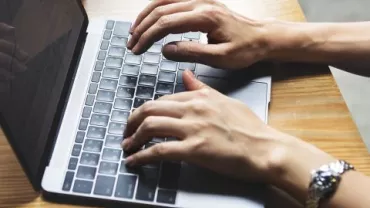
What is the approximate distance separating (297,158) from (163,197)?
0.16m

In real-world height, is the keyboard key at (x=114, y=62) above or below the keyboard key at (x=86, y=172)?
above

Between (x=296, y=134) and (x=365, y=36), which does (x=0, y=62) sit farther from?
(x=365, y=36)

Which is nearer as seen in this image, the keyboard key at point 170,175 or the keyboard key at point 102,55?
the keyboard key at point 170,175

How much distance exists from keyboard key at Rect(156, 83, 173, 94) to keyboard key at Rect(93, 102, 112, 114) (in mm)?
69

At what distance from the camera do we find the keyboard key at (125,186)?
609mm

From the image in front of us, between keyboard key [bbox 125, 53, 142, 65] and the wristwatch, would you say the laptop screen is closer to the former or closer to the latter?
keyboard key [bbox 125, 53, 142, 65]

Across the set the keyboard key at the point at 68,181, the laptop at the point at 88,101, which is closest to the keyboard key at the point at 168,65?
the laptop at the point at 88,101

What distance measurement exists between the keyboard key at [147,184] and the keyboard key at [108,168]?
31 millimetres

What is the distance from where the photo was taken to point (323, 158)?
0.63m

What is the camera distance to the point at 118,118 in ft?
2.26

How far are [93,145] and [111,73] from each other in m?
0.12

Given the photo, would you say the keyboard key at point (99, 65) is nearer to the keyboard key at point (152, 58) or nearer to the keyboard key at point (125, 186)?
the keyboard key at point (152, 58)

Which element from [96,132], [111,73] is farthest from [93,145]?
[111,73]

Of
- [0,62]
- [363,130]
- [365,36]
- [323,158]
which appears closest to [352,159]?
[323,158]
